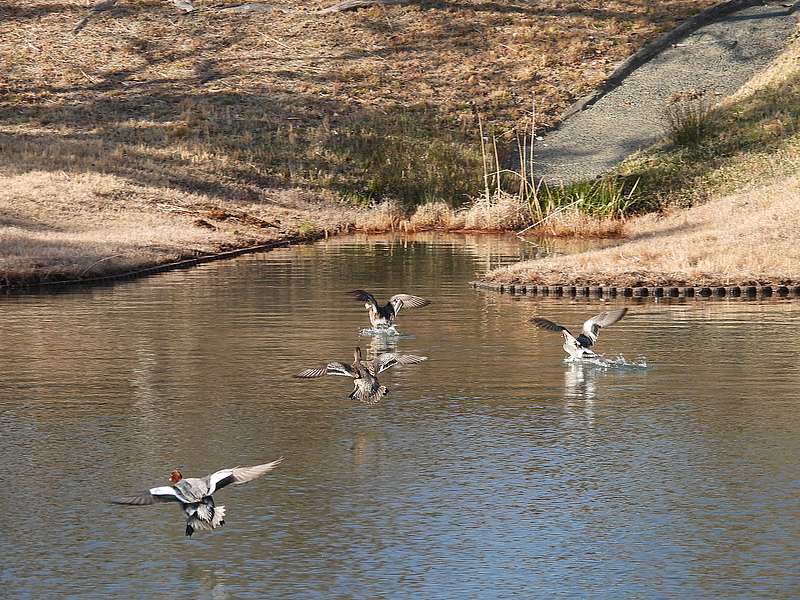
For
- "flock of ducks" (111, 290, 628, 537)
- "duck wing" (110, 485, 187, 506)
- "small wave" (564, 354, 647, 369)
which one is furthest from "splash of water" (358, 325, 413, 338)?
"duck wing" (110, 485, 187, 506)

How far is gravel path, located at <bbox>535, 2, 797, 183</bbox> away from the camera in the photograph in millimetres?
52000

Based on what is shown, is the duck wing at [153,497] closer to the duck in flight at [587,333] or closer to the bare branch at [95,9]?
the duck in flight at [587,333]

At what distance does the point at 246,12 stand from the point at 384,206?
2838 cm

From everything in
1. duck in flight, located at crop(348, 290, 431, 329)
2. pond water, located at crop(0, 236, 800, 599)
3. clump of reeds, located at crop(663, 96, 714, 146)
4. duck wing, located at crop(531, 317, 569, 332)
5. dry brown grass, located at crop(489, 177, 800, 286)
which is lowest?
pond water, located at crop(0, 236, 800, 599)

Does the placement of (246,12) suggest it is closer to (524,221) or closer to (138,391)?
(524,221)

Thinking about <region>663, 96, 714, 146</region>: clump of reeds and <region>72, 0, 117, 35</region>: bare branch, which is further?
<region>72, 0, 117, 35</region>: bare branch

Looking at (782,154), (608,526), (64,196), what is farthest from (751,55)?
(608,526)

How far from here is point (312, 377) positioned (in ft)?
45.6

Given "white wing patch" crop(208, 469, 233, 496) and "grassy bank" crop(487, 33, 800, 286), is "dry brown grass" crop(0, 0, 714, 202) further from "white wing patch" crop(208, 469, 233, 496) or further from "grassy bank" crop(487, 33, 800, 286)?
"white wing patch" crop(208, 469, 233, 496)

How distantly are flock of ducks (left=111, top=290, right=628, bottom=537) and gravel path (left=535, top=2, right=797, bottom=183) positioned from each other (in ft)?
101

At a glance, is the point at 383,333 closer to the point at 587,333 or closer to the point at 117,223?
the point at 587,333

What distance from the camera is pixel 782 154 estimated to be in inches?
1730

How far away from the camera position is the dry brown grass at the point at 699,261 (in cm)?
2559

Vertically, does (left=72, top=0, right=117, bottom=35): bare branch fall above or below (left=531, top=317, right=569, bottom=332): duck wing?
above
